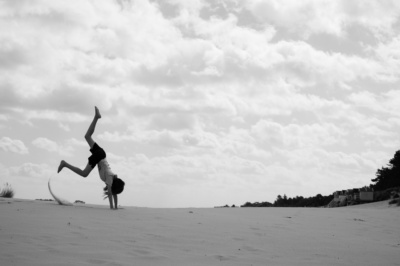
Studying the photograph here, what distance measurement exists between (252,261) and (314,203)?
18632 mm

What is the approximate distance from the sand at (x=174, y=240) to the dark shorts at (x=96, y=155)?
1.18 meters

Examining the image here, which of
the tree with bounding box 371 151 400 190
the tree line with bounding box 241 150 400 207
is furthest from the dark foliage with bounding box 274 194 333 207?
Result: the tree with bounding box 371 151 400 190

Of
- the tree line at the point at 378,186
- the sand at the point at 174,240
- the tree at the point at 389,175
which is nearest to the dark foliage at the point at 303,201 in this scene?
the tree line at the point at 378,186

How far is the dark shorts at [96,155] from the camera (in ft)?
28.5

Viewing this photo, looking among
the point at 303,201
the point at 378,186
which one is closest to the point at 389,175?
the point at 378,186

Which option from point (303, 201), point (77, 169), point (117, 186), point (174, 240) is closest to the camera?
point (174, 240)

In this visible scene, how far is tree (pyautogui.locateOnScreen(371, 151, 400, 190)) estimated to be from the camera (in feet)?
95.8

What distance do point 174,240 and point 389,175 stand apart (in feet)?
93.9

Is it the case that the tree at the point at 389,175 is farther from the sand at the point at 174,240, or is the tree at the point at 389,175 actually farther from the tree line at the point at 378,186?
the sand at the point at 174,240

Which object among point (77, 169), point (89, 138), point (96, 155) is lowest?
point (77, 169)

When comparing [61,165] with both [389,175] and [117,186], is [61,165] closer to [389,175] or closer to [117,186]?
[117,186]

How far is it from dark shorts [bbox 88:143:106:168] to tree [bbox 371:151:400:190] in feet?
78.5

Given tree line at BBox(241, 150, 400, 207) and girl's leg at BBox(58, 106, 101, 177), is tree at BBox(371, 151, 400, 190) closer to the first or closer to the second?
tree line at BBox(241, 150, 400, 207)

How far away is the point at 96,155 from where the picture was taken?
28.7 ft
